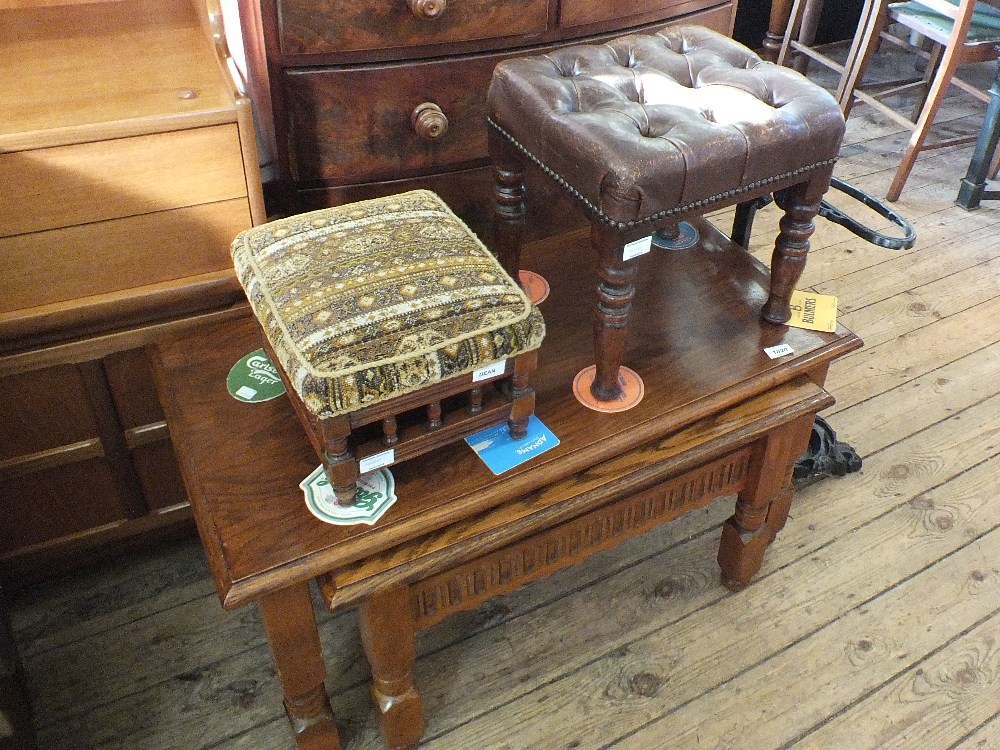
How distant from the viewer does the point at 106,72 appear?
130 centimetres

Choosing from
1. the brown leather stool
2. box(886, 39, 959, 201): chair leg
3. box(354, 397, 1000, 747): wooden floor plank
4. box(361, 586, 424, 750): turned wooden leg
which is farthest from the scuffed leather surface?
box(886, 39, 959, 201): chair leg

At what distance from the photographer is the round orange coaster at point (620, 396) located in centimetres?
131

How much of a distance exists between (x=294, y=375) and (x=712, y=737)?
0.90m

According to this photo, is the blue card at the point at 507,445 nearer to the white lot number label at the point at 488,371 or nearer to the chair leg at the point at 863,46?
the white lot number label at the point at 488,371

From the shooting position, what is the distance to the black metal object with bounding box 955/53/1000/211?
2582mm

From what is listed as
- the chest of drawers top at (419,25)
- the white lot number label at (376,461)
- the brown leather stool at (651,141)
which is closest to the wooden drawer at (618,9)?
the chest of drawers top at (419,25)

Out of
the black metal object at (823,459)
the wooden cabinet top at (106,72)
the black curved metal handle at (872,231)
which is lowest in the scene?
the black metal object at (823,459)

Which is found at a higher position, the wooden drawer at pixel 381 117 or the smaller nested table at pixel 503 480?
the wooden drawer at pixel 381 117

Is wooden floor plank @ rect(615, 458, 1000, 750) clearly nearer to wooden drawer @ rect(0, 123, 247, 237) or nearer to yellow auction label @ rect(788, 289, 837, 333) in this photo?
yellow auction label @ rect(788, 289, 837, 333)

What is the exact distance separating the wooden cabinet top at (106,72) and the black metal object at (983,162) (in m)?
2.19

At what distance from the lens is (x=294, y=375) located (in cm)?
99

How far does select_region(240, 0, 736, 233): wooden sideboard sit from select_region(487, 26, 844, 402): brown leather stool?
137mm

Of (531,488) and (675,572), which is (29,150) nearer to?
(531,488)

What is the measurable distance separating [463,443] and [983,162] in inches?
84.8
